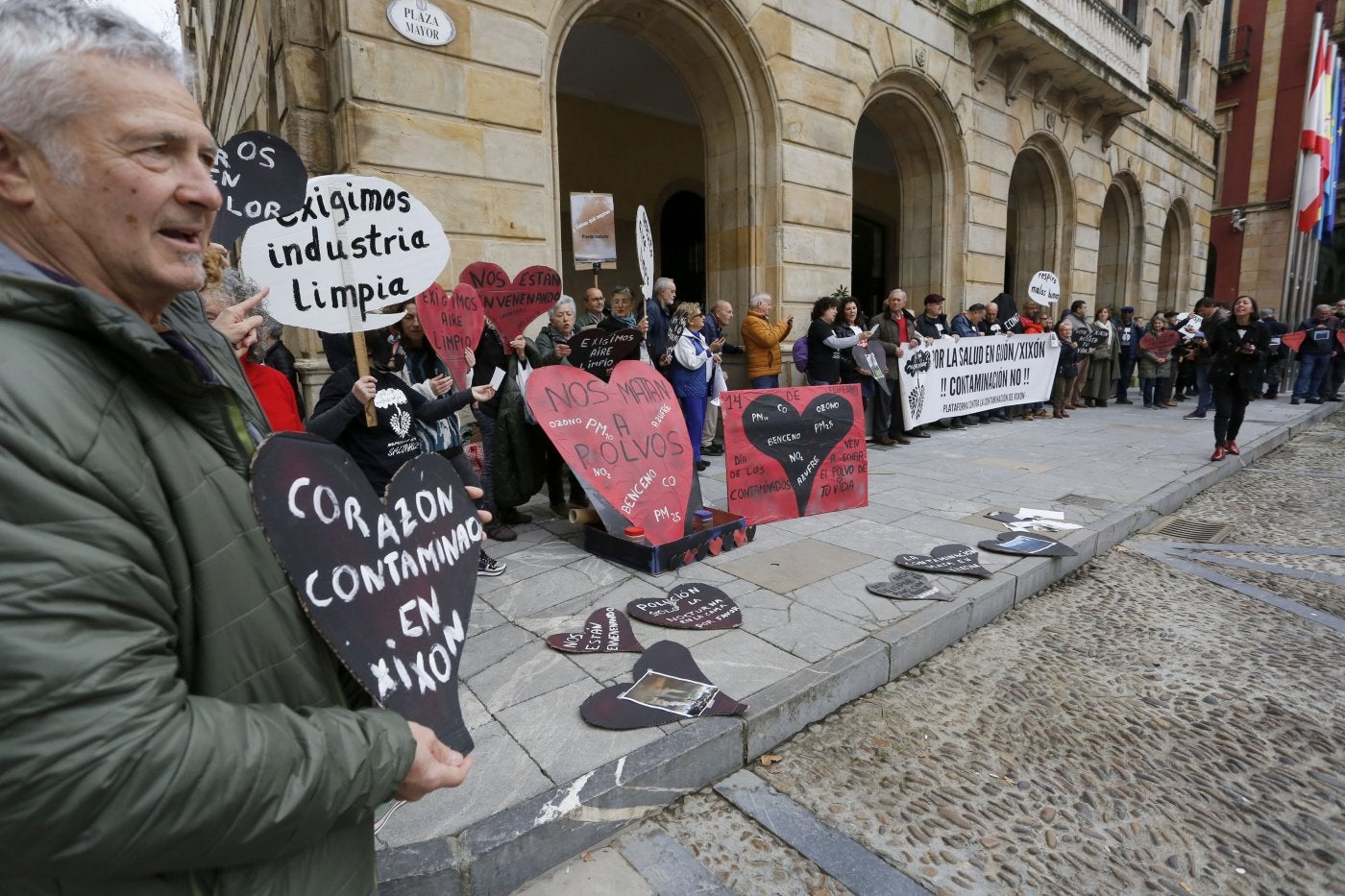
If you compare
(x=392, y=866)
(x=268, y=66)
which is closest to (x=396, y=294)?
(x=392, y=866)

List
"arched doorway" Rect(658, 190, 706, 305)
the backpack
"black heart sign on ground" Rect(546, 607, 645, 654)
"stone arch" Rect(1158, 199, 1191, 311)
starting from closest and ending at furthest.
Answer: "black heart sign on ground" Rect(546, 607, 645, 654) < the backpack < "arched doorway" Rect(658, 190, 706, 305) < "stone arch" Rect(1158, 199, 1191, 311)

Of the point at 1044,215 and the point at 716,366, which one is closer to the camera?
the point at 716,366

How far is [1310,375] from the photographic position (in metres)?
12.9

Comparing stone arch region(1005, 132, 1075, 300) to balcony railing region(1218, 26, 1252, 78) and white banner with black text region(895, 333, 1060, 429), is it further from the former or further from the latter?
balcony railing region(1218, 26, 1252, 78)

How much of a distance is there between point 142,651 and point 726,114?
969 cm

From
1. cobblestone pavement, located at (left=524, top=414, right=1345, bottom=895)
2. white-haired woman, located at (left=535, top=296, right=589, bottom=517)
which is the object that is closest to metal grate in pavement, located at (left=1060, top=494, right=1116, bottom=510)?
cobblestone pavement, located at (left=524, top=414, right=1345, bottom=895)

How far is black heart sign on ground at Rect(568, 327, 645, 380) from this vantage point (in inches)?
193

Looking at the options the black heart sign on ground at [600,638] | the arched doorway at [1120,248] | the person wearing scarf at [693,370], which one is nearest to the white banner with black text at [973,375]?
the person wearing scarf at [693,370]

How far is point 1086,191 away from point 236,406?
1847 cm

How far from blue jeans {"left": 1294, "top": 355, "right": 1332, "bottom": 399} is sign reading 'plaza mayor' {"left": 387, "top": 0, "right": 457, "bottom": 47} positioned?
15.6m

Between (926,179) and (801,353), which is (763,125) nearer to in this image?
(801,353)

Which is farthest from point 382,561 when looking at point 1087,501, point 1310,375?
point 1310,375

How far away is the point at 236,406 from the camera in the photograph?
1.00 m

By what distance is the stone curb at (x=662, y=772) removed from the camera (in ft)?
6.19
